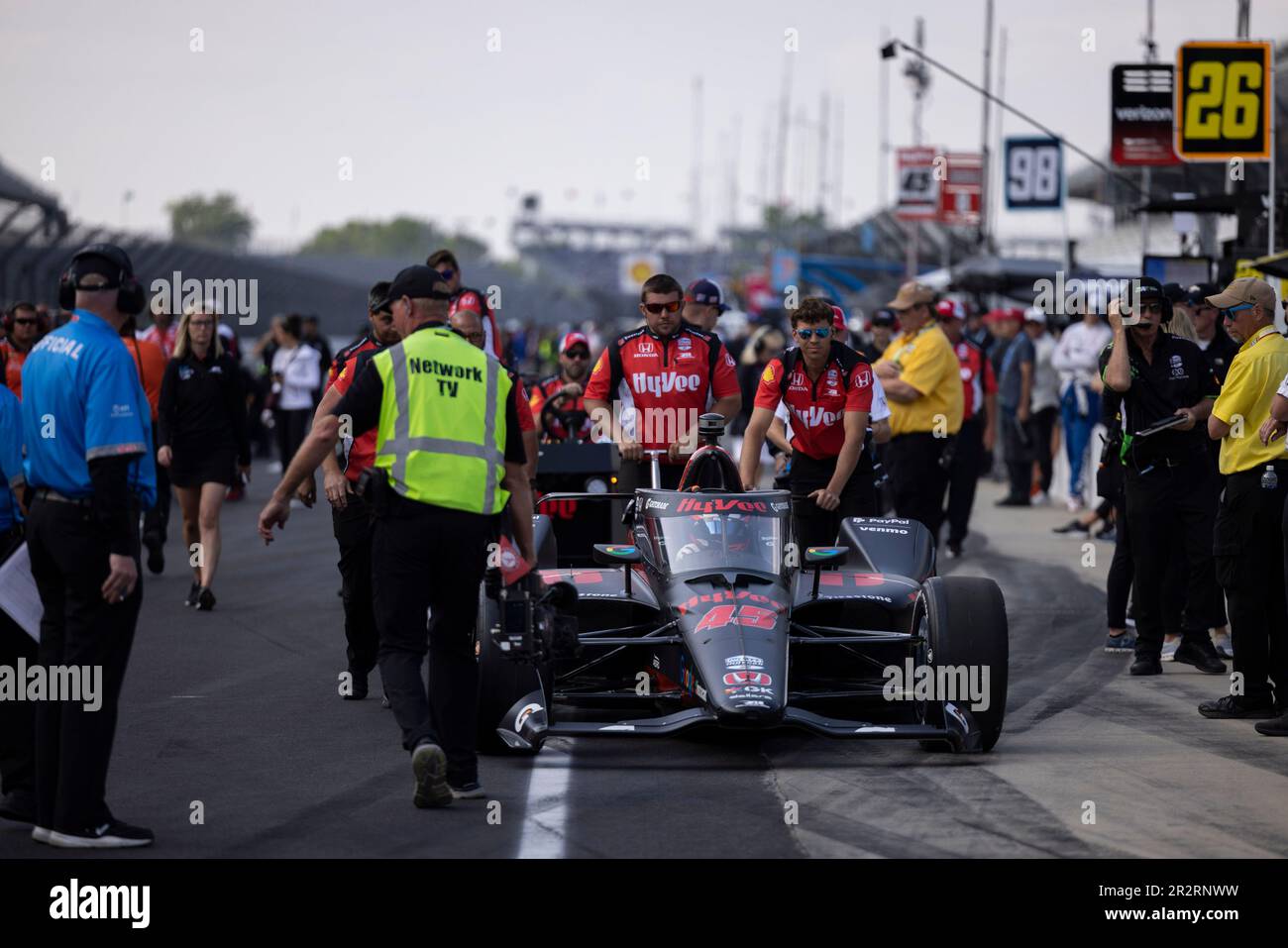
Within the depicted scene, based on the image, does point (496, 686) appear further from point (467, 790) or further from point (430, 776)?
point (430, 776)

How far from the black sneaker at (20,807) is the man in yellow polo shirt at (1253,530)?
17.2 feet

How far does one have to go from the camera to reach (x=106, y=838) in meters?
6.14

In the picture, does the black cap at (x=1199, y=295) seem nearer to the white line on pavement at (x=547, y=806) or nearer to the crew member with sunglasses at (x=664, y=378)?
the crew member with sunglasses at (x=664, y=378)

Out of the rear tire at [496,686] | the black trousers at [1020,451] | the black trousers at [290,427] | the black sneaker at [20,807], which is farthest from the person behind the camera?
the black trousers at [1020,451]

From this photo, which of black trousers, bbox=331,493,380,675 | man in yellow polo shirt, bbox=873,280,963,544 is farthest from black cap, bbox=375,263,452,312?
man in yellow polo shirt, bbox=873,280,963,544

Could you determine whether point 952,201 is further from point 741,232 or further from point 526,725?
point 741,232

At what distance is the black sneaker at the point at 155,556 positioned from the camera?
1395 centimetres

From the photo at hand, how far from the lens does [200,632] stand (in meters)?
11.5

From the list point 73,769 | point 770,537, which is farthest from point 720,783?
Result: point 73,769

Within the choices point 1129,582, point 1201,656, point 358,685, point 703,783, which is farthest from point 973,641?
point 1129,582

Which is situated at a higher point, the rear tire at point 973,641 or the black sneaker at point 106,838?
the rear tire at point 973,641

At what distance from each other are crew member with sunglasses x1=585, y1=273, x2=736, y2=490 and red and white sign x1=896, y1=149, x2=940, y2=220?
21.8 meters

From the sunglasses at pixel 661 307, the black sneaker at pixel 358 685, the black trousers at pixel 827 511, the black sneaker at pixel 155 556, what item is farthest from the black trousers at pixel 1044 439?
the black sneaker at pixel 358 685
